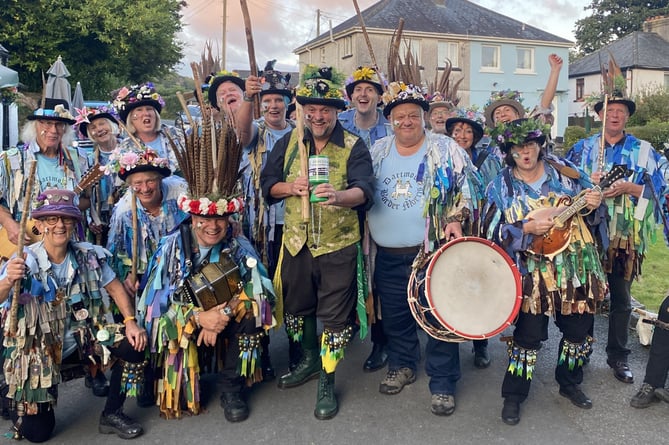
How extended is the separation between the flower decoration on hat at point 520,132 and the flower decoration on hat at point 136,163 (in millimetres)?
2244

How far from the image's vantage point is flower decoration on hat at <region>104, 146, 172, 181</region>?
153 inches

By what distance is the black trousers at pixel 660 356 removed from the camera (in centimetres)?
389

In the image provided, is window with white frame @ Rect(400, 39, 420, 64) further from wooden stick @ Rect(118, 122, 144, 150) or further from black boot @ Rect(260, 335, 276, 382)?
black boot @ Rect(260, 335, 276, 382)

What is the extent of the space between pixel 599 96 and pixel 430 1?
3027 centimetres

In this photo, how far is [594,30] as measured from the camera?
47812mm

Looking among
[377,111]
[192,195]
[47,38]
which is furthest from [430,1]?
[192,195]

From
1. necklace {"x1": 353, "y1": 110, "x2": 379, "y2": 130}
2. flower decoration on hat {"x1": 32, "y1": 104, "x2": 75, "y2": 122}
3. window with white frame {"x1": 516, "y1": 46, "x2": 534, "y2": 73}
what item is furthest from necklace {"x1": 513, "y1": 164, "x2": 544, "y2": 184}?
window with white frame {"x1": 516, "y1": 46, "x2": 534, "y2": 73}

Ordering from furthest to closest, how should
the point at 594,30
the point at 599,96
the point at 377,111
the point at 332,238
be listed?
the point at 594,30 → the point at 377,111 → the point at 599,96 → the point at 332,238

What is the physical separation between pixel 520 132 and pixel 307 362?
2240mm

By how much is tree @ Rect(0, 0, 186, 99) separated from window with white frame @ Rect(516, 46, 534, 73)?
18.3m

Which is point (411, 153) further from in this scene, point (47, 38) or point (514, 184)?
point (47, 38)

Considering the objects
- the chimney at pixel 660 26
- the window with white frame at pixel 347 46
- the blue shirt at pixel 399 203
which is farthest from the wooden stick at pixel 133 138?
the chimney at pixel 660 26

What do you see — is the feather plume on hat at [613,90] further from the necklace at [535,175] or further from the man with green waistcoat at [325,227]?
the man with green waistcoat at [325,227]

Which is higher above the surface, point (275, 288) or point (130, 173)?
point (130, 173)
